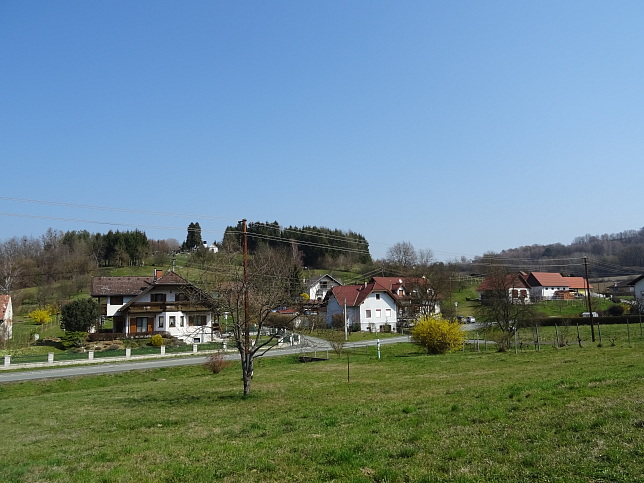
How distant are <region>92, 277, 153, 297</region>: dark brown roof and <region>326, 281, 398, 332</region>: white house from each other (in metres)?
28.6

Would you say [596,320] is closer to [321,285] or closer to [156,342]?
[156,342]

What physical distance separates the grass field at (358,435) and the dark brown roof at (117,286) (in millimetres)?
49086

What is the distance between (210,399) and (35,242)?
393ft

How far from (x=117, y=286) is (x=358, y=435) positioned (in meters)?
65.8

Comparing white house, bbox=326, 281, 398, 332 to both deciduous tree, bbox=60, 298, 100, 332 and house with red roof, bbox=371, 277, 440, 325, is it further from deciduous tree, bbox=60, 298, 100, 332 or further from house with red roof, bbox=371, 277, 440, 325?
deciduous tree, bbox=60, 298, 100, 332

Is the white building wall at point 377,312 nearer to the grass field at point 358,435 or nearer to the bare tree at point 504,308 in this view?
the bare tree at point 504,308

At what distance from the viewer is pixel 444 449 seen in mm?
8781

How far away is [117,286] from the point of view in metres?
69.3

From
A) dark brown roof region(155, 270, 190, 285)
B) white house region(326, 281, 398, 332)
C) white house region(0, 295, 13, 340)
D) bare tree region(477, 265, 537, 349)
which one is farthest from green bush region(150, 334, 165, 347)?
bare tree region(477, 265, 537, 349)

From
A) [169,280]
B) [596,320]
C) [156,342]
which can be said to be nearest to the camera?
[156,342]

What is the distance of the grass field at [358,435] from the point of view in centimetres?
772

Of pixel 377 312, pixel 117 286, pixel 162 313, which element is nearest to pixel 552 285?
pixel 377 312

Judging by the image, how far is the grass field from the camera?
7719 millimetres

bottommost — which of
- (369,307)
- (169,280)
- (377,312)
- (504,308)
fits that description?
(377,312)
